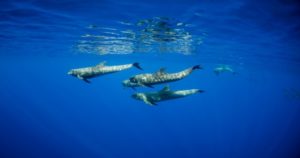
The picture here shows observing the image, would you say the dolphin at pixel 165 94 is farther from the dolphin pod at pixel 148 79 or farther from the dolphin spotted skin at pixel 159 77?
the dolphin spotted skin at pixel 159 77

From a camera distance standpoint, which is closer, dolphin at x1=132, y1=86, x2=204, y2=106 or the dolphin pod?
the dolphin pod

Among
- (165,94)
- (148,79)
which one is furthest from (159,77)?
(165,94)

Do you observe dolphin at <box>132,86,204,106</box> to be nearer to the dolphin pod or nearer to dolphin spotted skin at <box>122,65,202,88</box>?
the dolphin pod

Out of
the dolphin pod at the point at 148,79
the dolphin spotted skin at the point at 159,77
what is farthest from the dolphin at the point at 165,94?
the dolphin spotted skin at the point at 159,77

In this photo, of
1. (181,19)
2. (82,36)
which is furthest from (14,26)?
(181,19)

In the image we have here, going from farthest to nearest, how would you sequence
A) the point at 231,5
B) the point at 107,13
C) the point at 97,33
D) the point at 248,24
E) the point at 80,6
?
the point at 97,33 → the point at 248,24 → the point at 107,13 → the point at 80,6 → the point at 231,5

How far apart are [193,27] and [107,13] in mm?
6087

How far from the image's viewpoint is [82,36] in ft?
77.2

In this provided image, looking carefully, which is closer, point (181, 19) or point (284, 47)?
point (181, 19)

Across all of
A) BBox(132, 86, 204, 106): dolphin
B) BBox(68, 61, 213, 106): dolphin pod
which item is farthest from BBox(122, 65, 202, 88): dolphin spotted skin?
BBox(132, 86, 204, 106): dolphin

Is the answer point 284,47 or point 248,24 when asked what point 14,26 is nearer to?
point 248,24

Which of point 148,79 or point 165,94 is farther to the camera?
point 165,94

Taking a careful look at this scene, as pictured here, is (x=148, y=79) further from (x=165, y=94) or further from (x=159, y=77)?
(x=165, y=94)

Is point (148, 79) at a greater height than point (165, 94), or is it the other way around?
point (148, 79)
